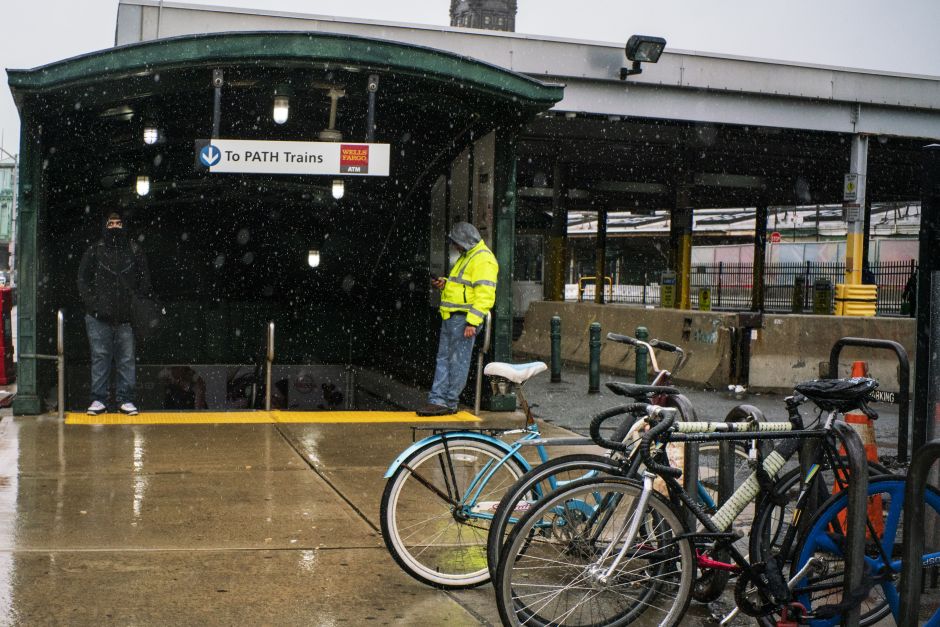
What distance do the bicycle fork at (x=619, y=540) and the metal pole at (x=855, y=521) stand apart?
77 centimetres

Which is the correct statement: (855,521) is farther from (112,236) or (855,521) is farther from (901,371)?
(112,236)

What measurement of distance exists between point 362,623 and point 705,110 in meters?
22.2

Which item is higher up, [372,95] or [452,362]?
[372,95]

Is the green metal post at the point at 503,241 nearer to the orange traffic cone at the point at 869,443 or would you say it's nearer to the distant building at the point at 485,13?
the orange traffic cone at the point at 869,443

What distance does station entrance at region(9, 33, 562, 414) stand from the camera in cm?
997

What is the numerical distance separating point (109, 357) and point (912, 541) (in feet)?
28.0

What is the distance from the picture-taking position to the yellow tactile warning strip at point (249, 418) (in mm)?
10109

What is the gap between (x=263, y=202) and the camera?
578 inches

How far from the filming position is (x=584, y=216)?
65.2 metres

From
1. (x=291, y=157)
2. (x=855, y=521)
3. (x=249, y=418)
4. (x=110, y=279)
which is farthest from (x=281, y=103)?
(x=855, y=521)

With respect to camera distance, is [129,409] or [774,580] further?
[129,409]

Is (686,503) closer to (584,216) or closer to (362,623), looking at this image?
(362,623)

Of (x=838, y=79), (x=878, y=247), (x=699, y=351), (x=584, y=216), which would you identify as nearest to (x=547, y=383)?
(x=699, y=351)

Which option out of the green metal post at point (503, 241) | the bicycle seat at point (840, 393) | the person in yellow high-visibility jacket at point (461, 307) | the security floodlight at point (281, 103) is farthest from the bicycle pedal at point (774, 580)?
the security floodlight at point (281, 103)
